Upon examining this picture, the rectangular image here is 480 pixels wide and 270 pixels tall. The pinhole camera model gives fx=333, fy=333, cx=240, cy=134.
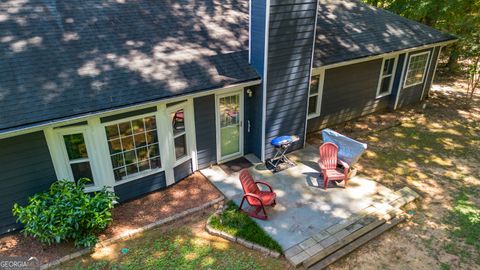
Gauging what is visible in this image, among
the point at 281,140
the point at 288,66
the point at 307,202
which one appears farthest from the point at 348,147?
the point at 288,66

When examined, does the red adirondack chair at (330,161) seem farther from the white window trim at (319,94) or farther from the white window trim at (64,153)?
the white window trim at (64,153)

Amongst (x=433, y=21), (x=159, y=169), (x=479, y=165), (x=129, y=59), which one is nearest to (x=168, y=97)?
(x=129, y=59)

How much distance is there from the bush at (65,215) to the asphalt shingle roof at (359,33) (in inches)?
268

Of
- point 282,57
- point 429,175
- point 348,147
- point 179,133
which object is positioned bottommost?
point 429,175

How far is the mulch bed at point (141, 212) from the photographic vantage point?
6379mm

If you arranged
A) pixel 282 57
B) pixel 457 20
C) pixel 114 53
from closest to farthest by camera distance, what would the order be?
1. pixel 114 53
2. pixel 282 57
3. pixel 457 20

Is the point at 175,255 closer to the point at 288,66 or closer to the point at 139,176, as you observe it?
the point at 139,176

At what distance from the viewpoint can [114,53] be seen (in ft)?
24.8

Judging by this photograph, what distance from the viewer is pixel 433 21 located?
54.2ft

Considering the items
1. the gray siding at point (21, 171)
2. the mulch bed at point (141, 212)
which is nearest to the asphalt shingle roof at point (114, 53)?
the gray siding at point (21, 171)

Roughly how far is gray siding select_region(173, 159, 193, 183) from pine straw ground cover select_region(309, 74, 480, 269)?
4149mm

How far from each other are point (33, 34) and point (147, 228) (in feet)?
16.1

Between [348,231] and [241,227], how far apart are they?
2168 millimetres

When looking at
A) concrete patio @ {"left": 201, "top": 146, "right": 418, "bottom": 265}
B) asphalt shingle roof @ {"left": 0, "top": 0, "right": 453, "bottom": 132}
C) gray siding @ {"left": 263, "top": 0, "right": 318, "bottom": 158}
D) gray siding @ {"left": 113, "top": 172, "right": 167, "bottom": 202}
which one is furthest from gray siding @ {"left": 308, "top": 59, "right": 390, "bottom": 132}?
gray siding @ {"left": 113, "top": 172, "right": 167, "bottom": 202}
